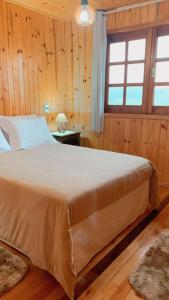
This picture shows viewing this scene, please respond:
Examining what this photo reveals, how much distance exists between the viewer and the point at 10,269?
164 cm

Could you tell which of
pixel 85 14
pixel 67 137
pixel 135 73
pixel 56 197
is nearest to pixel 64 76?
pixel 67 137

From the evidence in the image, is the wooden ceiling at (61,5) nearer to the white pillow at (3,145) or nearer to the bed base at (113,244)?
the white pillow at (3,145)

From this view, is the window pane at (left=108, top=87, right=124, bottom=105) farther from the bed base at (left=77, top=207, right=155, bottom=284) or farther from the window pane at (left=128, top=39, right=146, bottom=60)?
the bed base at (left=77, top=207, right=155, bottom=284)

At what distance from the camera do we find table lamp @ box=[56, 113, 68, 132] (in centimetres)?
365

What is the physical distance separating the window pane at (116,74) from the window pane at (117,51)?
0.37ft

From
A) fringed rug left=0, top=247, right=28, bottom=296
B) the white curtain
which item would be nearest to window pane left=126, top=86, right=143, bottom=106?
the white curtain

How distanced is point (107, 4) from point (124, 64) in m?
0.79

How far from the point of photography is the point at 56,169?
200 cm

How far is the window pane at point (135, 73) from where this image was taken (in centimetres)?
324

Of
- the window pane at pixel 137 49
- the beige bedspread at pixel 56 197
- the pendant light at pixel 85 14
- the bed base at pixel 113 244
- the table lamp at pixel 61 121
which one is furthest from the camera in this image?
the table lamp at pixel 61 121

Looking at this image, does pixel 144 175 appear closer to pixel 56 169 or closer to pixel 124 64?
pixel 56 169

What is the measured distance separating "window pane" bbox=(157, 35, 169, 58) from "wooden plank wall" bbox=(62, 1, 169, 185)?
22 cm

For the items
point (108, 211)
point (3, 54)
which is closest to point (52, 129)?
point (3, 54)

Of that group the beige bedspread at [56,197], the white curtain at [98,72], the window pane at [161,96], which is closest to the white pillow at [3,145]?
the beige bedspread at [56,197]
